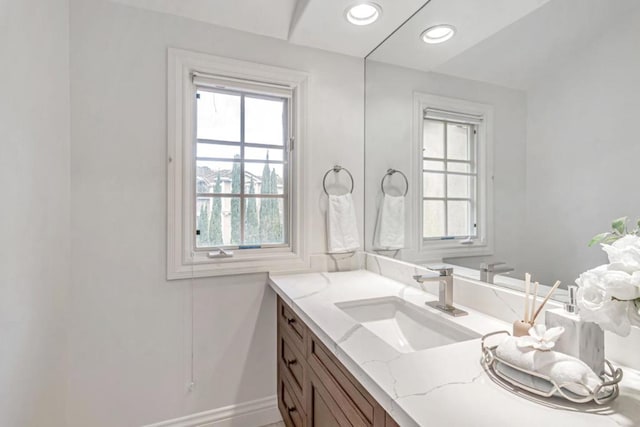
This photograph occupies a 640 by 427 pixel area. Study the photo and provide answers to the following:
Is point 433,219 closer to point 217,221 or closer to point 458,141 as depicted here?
point 458,141

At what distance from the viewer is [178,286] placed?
1.60 meters

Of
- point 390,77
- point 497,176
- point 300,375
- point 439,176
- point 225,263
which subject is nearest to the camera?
point 497,176

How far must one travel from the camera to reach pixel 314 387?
1.15m

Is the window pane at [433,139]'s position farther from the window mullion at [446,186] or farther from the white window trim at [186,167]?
the white window trim at [186,167]

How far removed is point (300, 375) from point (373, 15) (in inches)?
71.2

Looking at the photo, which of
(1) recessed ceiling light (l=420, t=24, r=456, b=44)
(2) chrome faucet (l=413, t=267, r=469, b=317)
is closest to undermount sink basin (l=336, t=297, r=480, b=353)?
(2) chrome faucet (l=413, t=267, r=469, b=317)

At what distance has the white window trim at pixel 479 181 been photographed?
1.25 metres

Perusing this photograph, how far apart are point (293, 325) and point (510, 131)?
4.02 feet

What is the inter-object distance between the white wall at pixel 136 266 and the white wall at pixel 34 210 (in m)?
0.07

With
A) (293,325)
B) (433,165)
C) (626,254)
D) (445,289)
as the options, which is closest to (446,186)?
(433,165)

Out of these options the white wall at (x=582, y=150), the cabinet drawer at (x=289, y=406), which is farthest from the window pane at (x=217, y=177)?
the white wall at (x=582, y=150)

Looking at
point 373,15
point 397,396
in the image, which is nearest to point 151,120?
point 373,15

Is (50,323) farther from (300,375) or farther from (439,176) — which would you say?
(439,176)

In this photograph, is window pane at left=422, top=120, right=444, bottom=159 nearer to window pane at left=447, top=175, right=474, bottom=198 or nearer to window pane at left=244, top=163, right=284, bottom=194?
window pane at left=447, top=175, right=474, bottom=198
